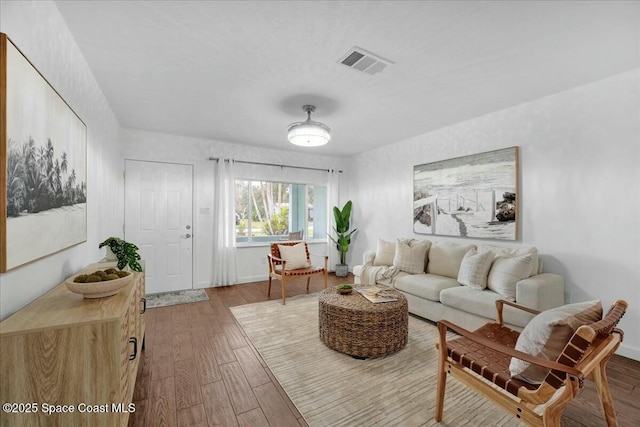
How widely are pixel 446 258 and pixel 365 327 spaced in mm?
1750

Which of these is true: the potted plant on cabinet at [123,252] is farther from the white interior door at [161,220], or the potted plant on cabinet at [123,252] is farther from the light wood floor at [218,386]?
the white interior door at [161,220]

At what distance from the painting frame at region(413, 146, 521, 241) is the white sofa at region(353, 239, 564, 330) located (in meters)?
0.26

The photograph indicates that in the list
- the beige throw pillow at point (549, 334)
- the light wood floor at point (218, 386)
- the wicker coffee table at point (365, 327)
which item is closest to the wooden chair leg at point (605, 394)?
the light wood floor at point (218, 386)

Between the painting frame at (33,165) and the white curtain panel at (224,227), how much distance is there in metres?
2.80

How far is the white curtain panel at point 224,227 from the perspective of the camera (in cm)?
482

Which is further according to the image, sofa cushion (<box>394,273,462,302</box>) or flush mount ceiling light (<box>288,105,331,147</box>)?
sofa cushion (<box>394,273,462,302</box>)

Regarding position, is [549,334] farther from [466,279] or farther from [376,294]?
[466,279]

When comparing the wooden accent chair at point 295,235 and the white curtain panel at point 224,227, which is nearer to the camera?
the white curtain panel at point 224,227

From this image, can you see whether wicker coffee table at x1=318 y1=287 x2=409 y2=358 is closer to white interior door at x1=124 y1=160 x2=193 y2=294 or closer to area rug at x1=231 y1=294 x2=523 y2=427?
area rug at x1=231 y1=294 x2=523 y2=427

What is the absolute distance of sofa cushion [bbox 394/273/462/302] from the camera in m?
3.22

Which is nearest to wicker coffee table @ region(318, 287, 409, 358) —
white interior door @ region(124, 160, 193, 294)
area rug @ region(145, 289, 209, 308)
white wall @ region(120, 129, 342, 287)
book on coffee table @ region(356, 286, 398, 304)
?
book on coffee table @ region(356, 286, 398, 304)

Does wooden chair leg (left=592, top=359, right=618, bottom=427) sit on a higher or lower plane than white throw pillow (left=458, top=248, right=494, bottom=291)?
lower

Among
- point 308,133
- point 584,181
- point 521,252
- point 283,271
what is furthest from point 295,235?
point 584,181

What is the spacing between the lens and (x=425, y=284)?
334 centimetres
